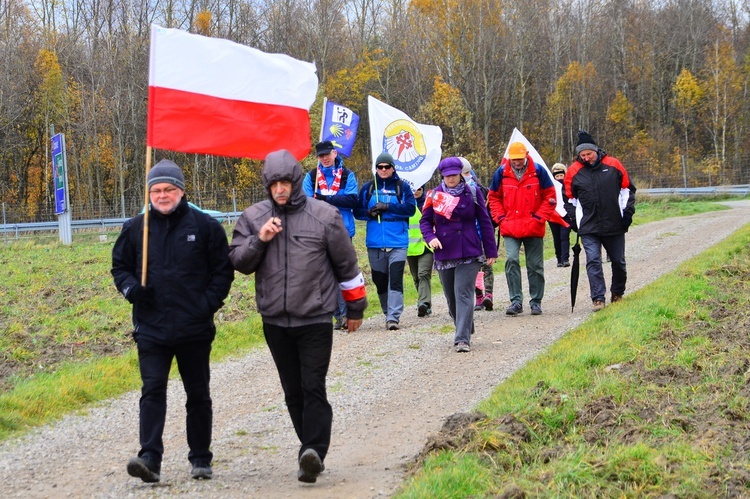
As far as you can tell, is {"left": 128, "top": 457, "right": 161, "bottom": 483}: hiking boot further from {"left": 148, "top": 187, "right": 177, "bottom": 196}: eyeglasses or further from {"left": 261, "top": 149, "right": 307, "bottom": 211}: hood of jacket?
{"left": 261, "top": 149, "right": 307, "bottom": 211}: hood of jacket

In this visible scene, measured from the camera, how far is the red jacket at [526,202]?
468 inches

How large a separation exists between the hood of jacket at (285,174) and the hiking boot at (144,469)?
69.6 inches

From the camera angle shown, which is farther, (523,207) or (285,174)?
(523,207)

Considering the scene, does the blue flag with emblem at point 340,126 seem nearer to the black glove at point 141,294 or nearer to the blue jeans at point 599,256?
the blue jeans at point 599,256

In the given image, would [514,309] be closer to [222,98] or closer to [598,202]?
[598,202]

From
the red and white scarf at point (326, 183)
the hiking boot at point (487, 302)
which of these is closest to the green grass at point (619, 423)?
the red and white scarf at point (326, 183)

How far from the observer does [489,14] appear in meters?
53.8

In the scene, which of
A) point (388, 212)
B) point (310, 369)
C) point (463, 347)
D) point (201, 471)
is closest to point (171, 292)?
point (310, 369)

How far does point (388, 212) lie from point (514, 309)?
91.1 inches

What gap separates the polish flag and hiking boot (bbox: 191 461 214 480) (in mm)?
2067

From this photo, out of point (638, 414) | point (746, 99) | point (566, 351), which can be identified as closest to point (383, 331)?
point (566, 351)

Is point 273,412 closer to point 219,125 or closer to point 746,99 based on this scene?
point 219,125

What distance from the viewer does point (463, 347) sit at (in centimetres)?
984

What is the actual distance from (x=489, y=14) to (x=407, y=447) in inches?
1974
